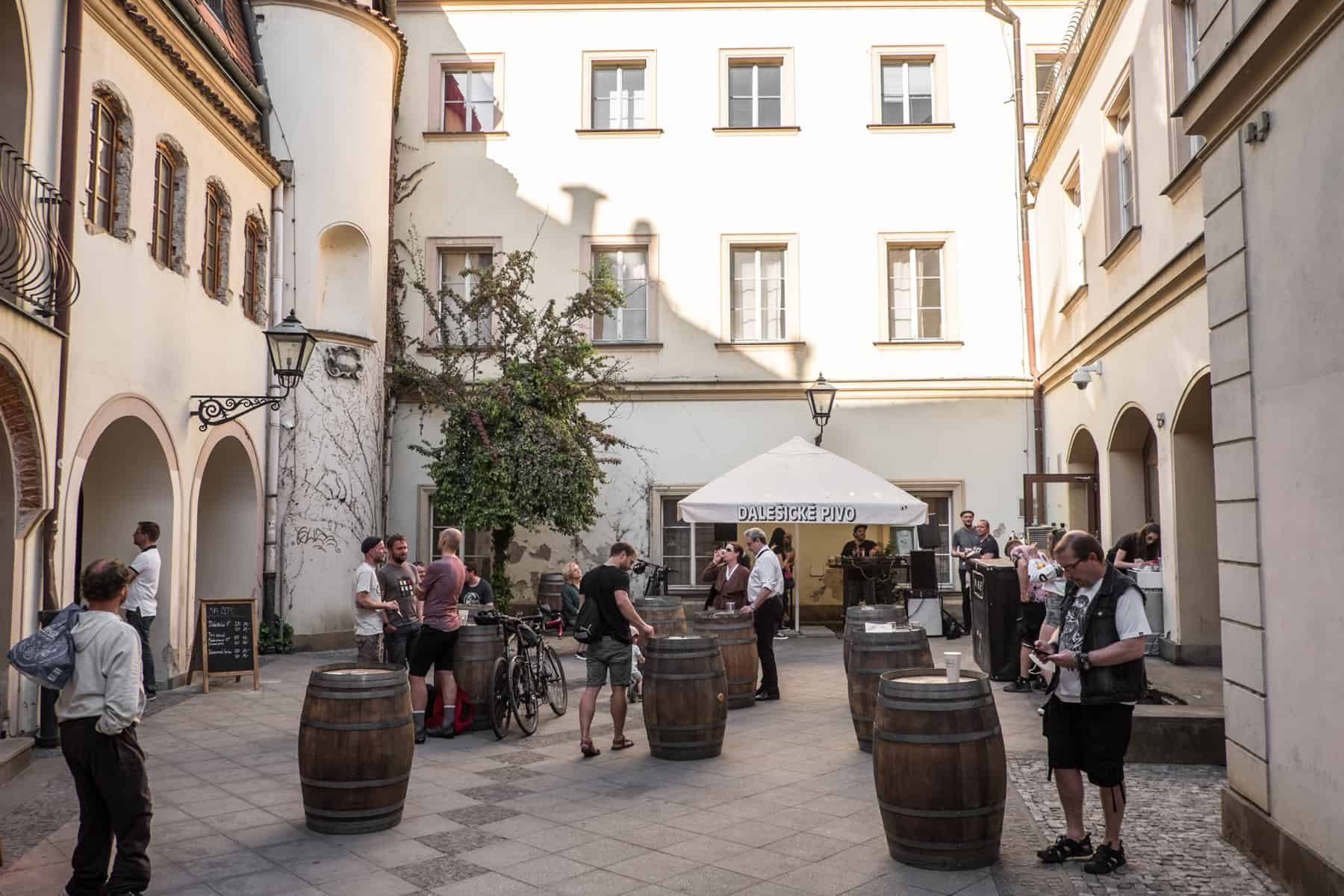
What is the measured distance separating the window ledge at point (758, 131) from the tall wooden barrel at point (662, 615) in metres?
9.59

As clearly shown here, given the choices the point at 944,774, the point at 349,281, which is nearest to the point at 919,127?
the point at 349,281

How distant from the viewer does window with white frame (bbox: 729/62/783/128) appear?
18.6 meters

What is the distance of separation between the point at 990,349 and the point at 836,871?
44.7 ft

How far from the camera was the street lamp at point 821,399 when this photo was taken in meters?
16.8

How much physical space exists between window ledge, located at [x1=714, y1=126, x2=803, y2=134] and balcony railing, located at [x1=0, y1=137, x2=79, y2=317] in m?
11.5

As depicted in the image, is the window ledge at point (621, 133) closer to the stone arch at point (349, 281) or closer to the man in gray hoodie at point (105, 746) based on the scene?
the stone arch at point (349, 281)

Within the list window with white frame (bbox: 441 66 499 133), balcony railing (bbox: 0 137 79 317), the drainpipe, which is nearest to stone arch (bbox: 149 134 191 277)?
balcony railing (bbox: 0 137 79 317)

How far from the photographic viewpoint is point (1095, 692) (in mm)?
5535

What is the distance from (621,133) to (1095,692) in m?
14.7

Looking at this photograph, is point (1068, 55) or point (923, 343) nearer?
point (1068, 55)

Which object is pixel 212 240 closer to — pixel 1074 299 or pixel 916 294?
pixel 916 294

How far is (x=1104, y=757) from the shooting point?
5.54 metres

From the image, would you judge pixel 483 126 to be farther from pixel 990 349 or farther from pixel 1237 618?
pixel 1237 618

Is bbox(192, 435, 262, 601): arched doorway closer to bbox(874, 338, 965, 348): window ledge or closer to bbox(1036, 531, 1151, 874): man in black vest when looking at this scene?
bbox(874, 338, 965, 348): window ledge
